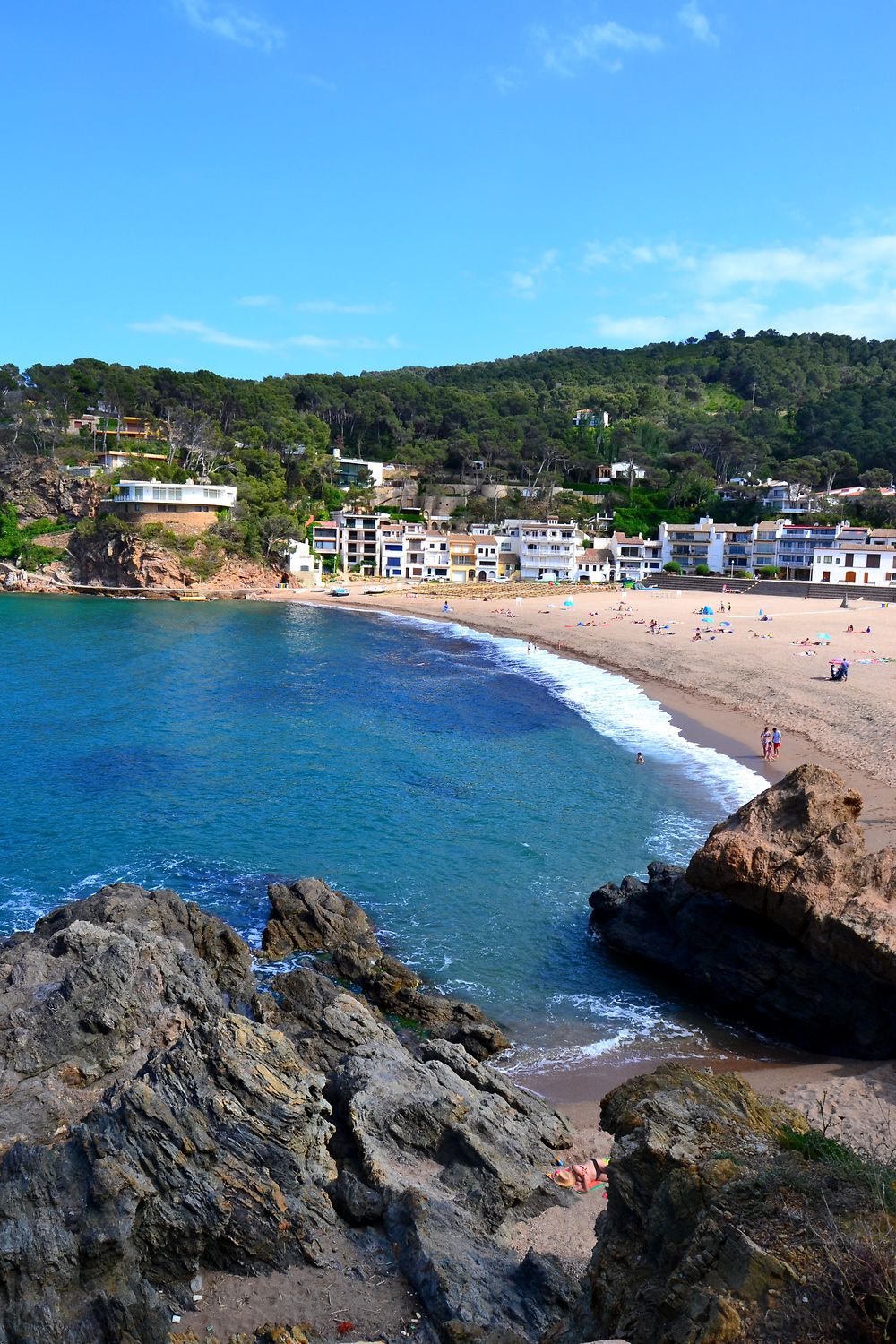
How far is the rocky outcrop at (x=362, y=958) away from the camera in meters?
13.7

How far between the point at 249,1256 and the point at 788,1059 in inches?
344

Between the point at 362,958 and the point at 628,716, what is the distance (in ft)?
71.9

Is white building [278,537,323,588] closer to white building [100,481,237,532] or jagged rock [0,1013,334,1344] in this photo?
white building [100,481,237,532]

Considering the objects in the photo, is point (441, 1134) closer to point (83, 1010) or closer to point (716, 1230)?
point (83, 1010)

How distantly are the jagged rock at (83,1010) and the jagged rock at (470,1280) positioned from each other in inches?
138

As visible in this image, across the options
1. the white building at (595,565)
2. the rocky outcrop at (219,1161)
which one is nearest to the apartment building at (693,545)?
the white building at (595,565)

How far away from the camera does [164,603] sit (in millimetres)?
78875

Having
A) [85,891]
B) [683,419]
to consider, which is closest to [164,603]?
[85,891]

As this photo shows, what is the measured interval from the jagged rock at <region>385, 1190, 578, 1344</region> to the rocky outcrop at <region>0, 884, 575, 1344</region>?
2 centimetres

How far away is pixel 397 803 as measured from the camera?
25.0 meters

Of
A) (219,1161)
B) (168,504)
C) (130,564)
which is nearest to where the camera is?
(219,1161)

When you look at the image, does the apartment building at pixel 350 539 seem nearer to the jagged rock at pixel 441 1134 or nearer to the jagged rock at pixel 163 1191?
the jagged rock at pixel 441 1134

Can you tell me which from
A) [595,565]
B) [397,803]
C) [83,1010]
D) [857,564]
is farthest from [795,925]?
[595,565]

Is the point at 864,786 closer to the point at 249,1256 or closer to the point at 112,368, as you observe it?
the point at 249,1256
